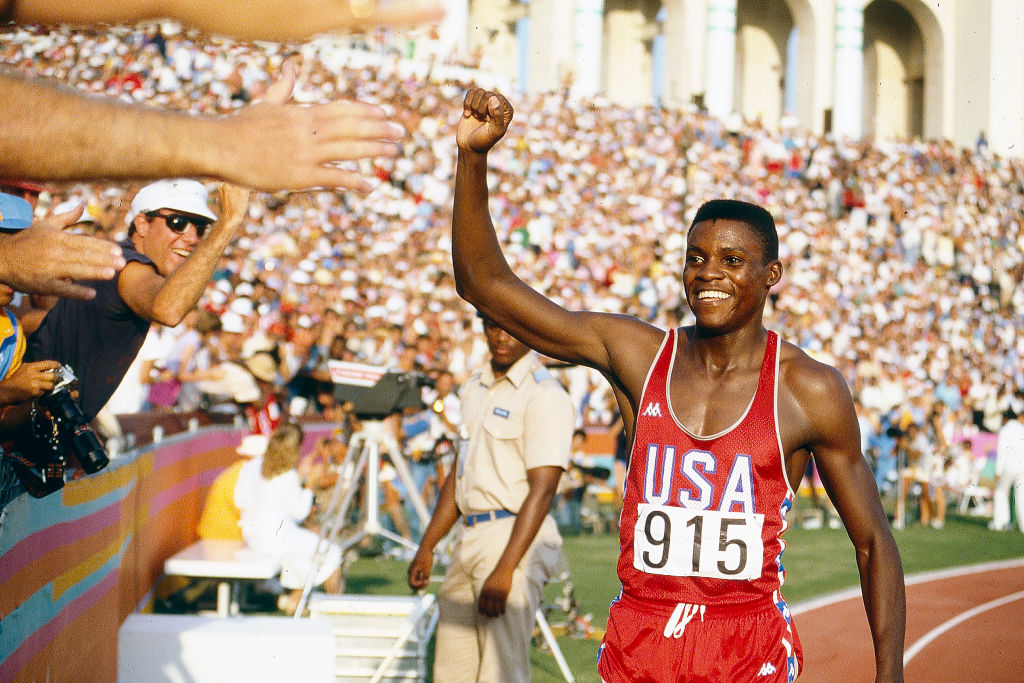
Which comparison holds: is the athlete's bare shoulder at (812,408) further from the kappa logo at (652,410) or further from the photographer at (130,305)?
the photographer at (130,305)

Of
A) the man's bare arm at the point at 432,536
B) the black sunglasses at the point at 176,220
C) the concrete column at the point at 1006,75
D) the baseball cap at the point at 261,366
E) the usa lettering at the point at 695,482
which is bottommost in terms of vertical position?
the man's bare arm at the point at 432,536

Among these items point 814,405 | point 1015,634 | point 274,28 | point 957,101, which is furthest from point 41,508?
point 957,101

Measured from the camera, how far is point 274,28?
1.67 metres

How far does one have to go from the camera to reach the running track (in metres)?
8.40

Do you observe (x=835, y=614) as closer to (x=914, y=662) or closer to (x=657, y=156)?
(x=914, y=662)

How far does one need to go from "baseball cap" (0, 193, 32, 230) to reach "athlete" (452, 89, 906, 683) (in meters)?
1.32

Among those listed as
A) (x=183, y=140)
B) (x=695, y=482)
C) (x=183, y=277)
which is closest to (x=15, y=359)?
(x=183, y=277)

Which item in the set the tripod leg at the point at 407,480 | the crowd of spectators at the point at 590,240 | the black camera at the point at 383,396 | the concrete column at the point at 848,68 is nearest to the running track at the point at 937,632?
the tripod leg at the point at 407,480

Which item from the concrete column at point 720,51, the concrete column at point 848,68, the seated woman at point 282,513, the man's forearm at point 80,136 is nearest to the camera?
the man's forearm at point 80,136

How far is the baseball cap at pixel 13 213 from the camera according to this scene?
11.7 ft

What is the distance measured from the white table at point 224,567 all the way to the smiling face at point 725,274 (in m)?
4.99

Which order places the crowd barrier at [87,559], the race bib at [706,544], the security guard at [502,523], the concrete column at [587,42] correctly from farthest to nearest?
the concrete column at [587,42] < the security guard at [502,523] < the crowd barrier at [87,559] < the race bib at [706,544]

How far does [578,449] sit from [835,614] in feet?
14.9

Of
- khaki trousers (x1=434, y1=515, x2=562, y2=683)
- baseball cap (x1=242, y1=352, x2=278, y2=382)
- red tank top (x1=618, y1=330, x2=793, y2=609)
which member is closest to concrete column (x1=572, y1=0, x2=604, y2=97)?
baseball cap (x1=242, y1=352, x2=278, y2=382)
